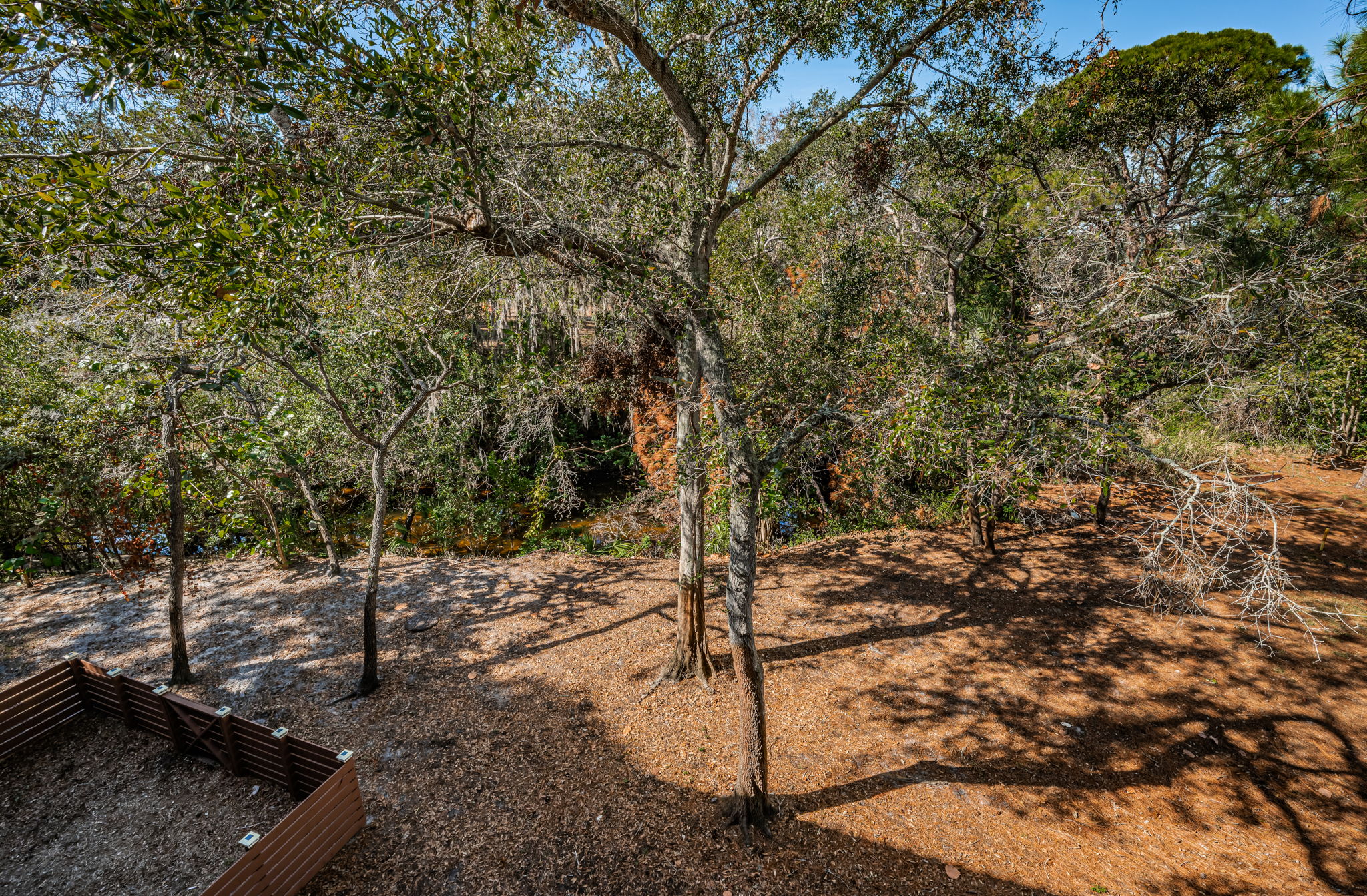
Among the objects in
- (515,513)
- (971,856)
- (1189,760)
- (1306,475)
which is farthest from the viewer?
(515,513)

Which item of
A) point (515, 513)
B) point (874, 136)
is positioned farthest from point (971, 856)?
point (515, 513)

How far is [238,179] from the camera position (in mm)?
3709

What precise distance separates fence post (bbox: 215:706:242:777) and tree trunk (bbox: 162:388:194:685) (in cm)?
203

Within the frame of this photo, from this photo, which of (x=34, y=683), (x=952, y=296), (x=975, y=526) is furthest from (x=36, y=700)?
(x=975, y=526)

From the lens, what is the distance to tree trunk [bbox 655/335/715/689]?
5.23 meters

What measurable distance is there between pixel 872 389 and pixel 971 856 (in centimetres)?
387

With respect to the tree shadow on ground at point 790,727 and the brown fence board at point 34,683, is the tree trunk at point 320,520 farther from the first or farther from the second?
the brown fence board at point 34,683

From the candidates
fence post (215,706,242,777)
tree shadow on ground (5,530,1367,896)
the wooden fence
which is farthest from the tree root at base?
fence post (215,706,242,777)

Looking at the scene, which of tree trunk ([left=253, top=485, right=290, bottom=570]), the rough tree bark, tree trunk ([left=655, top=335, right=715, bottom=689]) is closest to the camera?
the rough tree bark

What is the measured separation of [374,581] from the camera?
20.1 feet

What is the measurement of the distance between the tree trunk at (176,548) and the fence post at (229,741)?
2029 millimetres

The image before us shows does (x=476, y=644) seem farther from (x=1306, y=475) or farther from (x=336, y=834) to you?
(x=1306, y=475)

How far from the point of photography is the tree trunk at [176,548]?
5723 mm

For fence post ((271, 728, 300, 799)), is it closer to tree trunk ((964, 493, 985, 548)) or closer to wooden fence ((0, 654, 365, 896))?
wooden fence ((0, 654, 365, 896))
